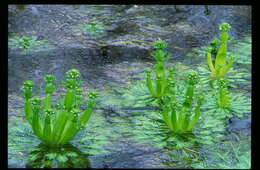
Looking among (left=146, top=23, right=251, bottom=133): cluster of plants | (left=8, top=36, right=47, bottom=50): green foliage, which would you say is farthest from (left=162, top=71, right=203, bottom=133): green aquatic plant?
(left=8, top=36, right=47, bottom=50): green foliage

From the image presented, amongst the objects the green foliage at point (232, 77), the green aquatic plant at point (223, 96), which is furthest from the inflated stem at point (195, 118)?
the green foliage at point (232, 77)

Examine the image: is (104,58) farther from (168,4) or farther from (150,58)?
(168,4)

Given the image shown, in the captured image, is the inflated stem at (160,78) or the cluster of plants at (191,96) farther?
the inflated stem at (160,78)

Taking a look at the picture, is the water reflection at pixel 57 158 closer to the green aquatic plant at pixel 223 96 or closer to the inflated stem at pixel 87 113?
the inflated stem at pixel 87 113

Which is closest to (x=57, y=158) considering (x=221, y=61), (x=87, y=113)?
(x=87, y=113)

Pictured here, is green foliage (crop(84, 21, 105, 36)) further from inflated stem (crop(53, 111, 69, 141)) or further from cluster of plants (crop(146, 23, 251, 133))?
inflated stem (crop(53, 111, 69, 141))

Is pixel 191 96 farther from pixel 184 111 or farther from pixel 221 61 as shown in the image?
pixel 221 61
